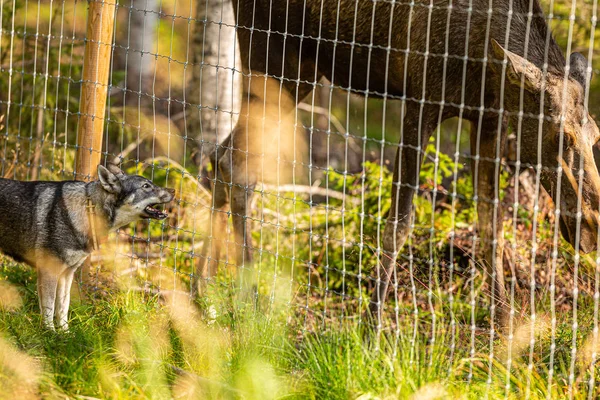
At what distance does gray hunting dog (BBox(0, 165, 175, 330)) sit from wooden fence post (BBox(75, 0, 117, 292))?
2.02 feet

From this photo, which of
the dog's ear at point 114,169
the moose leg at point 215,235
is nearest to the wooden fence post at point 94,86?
the dog's ear at point 114,169

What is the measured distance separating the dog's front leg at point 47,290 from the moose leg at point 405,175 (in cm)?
217

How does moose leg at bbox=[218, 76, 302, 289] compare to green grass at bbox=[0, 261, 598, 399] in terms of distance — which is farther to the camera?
moose leg at bbox=[218, 76, 302, 289]

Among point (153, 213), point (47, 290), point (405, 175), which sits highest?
point (405, 175)

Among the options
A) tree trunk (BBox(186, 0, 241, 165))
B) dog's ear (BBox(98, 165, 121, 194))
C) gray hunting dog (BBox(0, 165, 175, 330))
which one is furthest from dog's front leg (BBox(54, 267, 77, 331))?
tree trunk (BBox(186, 0, 241, 165))

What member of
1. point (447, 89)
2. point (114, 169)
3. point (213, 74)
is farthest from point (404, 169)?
point (213, 74)

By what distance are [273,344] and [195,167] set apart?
4721 mm

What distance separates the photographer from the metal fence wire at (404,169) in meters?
4.95

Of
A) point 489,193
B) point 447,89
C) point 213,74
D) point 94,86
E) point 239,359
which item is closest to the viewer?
point 239,359

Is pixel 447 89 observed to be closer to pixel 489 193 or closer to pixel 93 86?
pixel 489 193

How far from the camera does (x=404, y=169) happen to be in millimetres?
5902

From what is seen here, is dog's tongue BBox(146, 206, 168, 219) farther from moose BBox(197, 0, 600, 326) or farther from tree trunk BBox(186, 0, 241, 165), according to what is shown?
tree trunk BBox(186, 0, 241, 165)

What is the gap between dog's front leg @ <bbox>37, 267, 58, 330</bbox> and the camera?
5.73m

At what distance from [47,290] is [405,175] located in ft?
8.56
